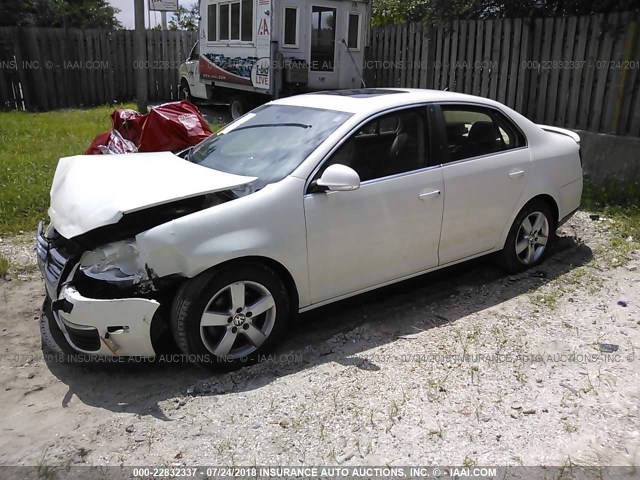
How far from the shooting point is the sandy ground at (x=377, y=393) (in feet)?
9.68

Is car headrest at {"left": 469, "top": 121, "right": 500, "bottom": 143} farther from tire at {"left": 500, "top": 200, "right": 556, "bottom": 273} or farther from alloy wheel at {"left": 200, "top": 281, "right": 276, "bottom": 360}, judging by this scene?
alloy wheel at {"left": 200, "top": 281, "right": 276, "bottom": 360}

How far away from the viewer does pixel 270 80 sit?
40.5 ft

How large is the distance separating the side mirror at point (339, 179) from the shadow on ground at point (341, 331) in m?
0.90

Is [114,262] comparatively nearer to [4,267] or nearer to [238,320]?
[238,320]

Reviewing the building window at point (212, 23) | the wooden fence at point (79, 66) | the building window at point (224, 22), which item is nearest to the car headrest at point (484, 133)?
the building window at point (224, 22)

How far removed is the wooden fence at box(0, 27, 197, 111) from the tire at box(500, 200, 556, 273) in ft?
46.5

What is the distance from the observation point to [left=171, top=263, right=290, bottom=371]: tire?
345 centimetres

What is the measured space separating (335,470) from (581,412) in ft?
4.68

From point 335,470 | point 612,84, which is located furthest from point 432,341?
point 612,84

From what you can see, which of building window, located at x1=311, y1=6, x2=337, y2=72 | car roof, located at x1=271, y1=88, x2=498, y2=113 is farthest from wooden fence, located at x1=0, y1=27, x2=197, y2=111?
car roof, located at x1=271, y1=88, x2=498, y2=113

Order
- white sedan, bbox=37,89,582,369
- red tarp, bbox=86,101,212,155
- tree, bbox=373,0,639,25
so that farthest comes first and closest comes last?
tree, bbox=373,0,639,25
red tarp, bbox=86,101,212,155
white sedan, bbox=37,89,582,369

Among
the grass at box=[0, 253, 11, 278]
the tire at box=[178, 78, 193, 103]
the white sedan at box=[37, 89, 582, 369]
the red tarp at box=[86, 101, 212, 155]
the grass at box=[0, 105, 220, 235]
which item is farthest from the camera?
the tire at box=[178, 78, 193, 103]

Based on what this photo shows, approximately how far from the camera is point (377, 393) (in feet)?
11.2

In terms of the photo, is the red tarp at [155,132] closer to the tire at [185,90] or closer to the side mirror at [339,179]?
the side mirror at [339,179]
